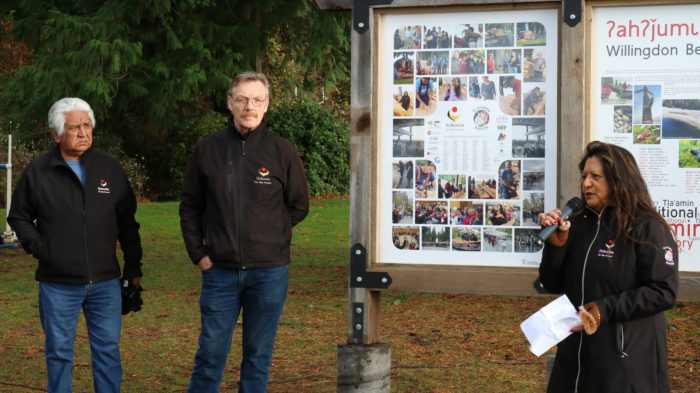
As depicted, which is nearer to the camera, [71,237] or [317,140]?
[71,237]

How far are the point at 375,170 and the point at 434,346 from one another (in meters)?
3.28

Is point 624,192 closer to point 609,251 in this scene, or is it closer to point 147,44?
point 609,251

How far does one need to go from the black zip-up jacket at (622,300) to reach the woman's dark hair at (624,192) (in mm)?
33

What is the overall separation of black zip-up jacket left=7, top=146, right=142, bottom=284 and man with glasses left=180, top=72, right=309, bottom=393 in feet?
1.54

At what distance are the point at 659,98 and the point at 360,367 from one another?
2.10 m

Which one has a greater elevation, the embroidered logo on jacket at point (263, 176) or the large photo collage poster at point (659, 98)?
the large photo collage poster at point (659, 98)

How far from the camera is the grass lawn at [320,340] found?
7.37 meters

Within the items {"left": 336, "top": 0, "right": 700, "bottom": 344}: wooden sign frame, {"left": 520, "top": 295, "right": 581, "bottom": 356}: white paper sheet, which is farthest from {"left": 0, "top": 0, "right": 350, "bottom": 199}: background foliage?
{"left": 520, "top": 295, "right": 581, "bottom": 356}: white paper sheet

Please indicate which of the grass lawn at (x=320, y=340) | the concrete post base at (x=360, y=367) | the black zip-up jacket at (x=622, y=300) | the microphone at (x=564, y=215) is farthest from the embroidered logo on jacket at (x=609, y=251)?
the grass lawn at (x=320, y=340)

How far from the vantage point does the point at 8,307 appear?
418 inches

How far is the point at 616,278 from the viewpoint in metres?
4.20

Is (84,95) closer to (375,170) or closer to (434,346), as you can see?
(434,346)

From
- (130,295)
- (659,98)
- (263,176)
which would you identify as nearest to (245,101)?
(263,176)

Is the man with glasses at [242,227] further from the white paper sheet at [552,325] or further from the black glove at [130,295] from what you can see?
the white paper sheet at [552,325]
